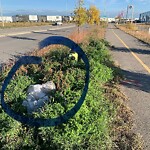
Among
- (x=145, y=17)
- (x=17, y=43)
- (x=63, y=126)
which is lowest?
(x=145, y=17)

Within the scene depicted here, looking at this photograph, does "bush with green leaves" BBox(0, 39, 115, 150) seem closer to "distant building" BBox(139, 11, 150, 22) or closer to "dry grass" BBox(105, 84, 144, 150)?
"dry grass" BBox(105, 84, 144, 150)

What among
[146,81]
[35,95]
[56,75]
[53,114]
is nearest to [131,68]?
[146,81]

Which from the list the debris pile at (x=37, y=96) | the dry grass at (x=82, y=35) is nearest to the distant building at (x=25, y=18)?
the dry grass at (x=82, y=35)

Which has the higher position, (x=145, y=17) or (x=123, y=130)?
(x=123, y=130)

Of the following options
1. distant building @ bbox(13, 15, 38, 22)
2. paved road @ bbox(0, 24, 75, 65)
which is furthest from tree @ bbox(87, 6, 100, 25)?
distant building @ bbox(13, 15, 38, 22)

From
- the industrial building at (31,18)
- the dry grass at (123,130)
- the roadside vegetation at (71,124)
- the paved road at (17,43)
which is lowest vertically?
the industrial building at (31,18)

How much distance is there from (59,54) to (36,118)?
145 inches

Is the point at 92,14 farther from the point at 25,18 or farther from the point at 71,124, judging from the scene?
the point at 25,18

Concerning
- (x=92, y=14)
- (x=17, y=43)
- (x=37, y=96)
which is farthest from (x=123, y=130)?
(x=92, y=14)

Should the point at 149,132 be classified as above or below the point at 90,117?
below

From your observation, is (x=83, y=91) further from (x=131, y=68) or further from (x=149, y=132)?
(x=131, y=68)

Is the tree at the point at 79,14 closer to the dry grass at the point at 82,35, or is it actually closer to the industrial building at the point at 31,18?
the dry grass at the point at 82,35

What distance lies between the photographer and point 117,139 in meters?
4.17

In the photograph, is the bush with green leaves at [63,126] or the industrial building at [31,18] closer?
the bush with green leaves at [63,126]
